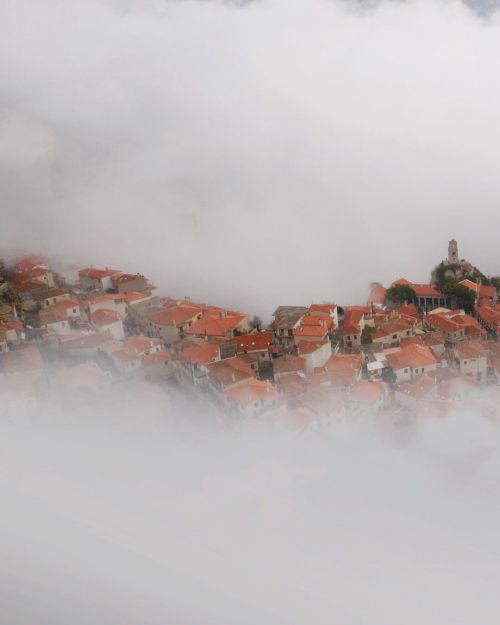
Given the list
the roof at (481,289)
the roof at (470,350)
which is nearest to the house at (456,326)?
the roof at (470,350)

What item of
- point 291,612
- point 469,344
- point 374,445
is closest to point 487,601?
point 291,612

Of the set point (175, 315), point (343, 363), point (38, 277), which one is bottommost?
point (343, 363)

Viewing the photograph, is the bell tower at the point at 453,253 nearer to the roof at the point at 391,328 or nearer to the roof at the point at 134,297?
the roof at the point at 391,328

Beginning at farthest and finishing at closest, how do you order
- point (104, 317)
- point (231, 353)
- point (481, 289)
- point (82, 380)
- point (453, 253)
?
1. point (453, 253)
2. point (481, 289)
3. point (104, 317)
4. point (231, 353)
5. point (82, 380)

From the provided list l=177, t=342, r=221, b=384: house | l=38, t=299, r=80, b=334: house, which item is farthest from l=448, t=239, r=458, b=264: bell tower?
l=38, t=299, r=80, b=334: house

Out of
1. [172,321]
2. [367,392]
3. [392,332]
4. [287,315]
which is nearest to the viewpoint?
[367,392]

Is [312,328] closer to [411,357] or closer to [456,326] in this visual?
[411,357]

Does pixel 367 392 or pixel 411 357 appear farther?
pixel 411 357

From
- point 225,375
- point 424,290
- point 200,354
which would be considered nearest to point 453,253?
point 424,290
